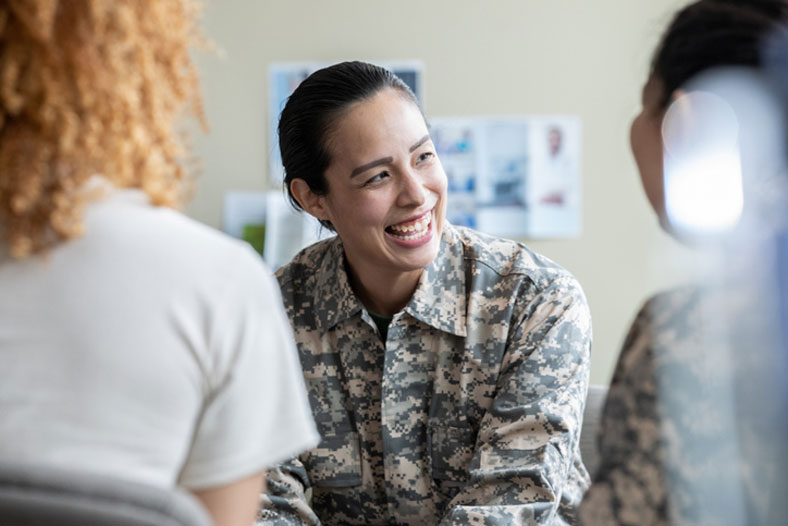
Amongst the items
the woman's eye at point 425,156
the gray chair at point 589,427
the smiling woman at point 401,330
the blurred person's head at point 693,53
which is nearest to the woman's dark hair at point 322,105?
the smiling woman at point 401,330

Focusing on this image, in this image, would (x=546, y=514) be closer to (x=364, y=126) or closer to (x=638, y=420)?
(x=638, y=420)

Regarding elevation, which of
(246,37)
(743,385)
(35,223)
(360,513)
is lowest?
(360,513)

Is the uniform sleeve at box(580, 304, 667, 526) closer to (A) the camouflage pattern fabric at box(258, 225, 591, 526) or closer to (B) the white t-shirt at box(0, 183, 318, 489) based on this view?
(B) the white t-shirt at box(0, 183, 318, 489)

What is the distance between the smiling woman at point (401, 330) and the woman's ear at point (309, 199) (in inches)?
0.5

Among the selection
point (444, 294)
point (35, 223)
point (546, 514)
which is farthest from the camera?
point (444, 294)

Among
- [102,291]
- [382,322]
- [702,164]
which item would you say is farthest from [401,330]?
[102,291]

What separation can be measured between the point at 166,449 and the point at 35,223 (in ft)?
0.68

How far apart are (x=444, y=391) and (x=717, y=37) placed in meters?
0.86

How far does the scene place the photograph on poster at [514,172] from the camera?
2723 millimetres

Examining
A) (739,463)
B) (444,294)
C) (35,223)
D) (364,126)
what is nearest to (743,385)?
(739,463)

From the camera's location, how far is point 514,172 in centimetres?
277

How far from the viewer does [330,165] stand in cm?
157

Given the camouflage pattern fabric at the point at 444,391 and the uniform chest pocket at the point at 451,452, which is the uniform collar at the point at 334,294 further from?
the uniform chest pocket at the point at 451,452

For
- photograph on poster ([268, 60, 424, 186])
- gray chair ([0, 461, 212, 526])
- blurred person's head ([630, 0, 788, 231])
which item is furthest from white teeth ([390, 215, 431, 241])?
photograph on poster ([268, 60, 424, 186])
